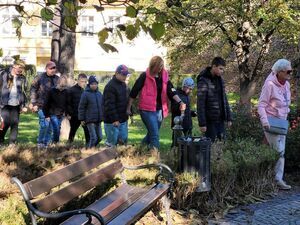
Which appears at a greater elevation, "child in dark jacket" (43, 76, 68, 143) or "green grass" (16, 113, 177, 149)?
"child in dark jacket" (43, 76, 68, 143)

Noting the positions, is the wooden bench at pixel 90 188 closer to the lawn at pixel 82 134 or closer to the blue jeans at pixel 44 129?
the blue jeans at pixel 44 129

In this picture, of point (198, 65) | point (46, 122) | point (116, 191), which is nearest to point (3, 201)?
point (116, 191)

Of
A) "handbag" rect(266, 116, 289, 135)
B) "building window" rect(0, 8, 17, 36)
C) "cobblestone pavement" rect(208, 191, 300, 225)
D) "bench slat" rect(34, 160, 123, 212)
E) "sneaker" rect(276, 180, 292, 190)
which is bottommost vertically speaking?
"cobblestone pavement" rect(208, 191, 300, 225)

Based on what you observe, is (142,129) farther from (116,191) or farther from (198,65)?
(116,191)

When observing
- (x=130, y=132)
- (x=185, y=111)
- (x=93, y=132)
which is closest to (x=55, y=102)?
(x=93, y=132)

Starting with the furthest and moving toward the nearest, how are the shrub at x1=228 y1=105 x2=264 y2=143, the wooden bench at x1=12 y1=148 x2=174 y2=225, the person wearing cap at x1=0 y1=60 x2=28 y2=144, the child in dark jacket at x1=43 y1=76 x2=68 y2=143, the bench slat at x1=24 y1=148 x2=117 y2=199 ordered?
the child in dark jacket at x1=43 y1=76 x2=68 y2=143
the person wearing cap at x1=0 y1=60 x2=28 y2=144
the shrub at x1=228 y1=105 x2=264 y2=143
the bench slat at x1=24 y1=148 x2=117 y2=199
the wooden bench at x1=12 y1=148 x2=174 y2=225

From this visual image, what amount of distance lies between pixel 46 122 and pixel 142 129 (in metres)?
6.06

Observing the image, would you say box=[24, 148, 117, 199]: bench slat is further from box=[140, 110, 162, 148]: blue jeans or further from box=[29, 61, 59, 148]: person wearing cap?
box=[29, 61, 59, 148]: person wearing cap

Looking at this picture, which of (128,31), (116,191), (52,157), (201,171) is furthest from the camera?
(52,157)

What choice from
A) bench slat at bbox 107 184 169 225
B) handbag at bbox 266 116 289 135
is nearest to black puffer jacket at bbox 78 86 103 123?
handbag at bbox 266 116 289 135

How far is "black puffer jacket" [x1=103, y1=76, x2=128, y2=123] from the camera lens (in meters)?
8.23

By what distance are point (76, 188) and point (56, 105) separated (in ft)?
17.4

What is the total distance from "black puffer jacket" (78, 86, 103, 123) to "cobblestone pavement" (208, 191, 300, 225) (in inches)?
151

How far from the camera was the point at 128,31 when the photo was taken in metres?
3.24
